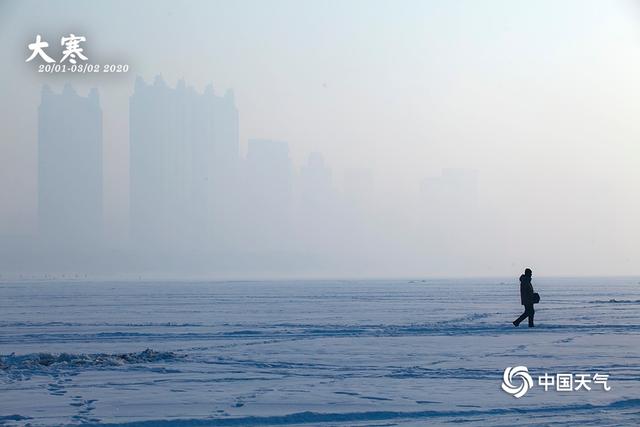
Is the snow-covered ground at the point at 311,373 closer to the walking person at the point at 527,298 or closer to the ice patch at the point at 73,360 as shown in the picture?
the ice patch at the point at 73,360

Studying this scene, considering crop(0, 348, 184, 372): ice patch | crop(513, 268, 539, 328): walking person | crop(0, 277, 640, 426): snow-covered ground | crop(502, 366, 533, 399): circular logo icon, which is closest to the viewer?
crop(0, 277, 640, 426): snow-covered ground

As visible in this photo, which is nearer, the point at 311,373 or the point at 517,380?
the point at 517,380

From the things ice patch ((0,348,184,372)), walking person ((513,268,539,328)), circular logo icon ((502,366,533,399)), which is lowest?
circular logo icon ((502,366,533,399))

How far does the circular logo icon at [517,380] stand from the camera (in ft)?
31.7

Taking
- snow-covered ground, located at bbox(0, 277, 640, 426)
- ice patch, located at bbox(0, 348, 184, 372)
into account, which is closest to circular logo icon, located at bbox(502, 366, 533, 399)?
snow-covered ground, located at bbox(0, 277, 640, 426)

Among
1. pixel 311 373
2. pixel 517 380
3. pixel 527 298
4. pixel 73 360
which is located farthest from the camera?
pixel 527 298

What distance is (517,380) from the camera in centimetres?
1043

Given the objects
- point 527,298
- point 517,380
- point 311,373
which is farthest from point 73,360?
point 527,298

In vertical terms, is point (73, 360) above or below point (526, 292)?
below

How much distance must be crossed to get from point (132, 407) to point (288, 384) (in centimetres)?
220

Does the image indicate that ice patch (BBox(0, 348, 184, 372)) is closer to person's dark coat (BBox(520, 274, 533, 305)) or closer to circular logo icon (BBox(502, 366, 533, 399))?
circular logo icon (BBox(502, 366, 533, 399))

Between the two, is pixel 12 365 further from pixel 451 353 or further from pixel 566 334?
pixel 566 334

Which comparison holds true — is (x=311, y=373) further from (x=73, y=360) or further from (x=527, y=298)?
(x=527, y=298)

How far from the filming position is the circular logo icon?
31.7 feet
